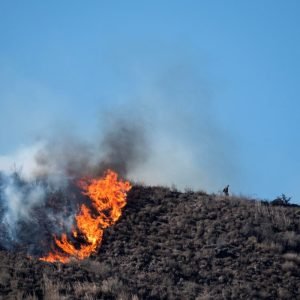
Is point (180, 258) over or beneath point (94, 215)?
beneath

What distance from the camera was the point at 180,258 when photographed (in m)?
35.4

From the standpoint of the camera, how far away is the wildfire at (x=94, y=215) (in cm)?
3638

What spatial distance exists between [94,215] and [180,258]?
674 centimetres

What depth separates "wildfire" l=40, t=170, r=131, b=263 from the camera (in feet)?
119

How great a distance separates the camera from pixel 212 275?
33.7 meters

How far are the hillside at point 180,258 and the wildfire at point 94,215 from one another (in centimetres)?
55

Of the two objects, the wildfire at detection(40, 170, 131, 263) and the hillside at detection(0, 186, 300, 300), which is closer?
the hillside at detection(0, 186, 300, 300)

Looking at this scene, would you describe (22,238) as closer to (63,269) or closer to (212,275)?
(63,269)

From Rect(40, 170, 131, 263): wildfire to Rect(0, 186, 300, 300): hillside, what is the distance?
1.79 ft

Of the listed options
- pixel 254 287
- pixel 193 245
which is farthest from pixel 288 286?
pixel 193 245

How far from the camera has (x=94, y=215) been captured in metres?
40.2

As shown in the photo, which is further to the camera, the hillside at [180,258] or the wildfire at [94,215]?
the wildfire at [94,215]

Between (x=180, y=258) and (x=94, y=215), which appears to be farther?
(x=94, y=215)

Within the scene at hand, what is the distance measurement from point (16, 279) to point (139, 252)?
26.9ft
